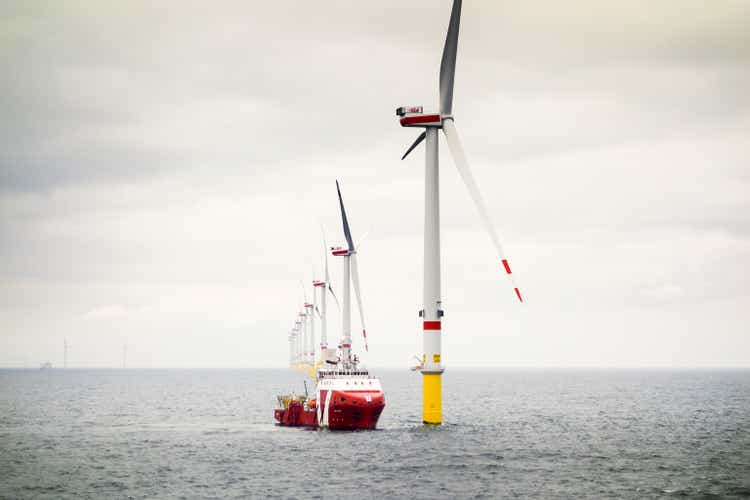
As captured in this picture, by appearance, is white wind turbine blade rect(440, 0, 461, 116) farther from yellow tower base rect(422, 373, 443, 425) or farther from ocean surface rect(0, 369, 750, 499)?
ocean surface rect(0, 369, 750, 499)

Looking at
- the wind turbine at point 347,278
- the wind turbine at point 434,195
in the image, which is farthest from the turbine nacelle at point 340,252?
the wind turbine at point 434,195

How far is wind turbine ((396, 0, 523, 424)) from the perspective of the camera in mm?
96938

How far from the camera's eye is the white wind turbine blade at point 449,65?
100 m

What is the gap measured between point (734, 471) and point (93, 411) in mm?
151336

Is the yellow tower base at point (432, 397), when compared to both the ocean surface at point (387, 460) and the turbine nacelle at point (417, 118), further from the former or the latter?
the turbine nacelle at point (417, 118)

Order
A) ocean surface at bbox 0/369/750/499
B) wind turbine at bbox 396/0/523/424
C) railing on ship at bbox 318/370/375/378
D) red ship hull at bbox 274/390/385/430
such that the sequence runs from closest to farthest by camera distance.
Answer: ocean surface at bbox 0/369/750/499
wind turbine at bbox 396/0/523/424
red ship hull at bbox 274/390/385/430
railing on ship at bbox 318/370/375/378

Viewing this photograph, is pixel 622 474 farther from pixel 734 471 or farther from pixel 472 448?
pixel 472 448

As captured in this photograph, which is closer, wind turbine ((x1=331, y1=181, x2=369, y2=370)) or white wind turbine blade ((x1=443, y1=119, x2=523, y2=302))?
white wind turbine blade ((x1=443, y1=119, x2=523, y2=302))

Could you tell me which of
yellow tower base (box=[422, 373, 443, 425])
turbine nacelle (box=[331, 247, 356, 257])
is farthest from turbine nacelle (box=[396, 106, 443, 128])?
turbine nacelle (box=[331, 247, 356, 257])

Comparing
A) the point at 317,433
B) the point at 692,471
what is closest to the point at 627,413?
the point at 317,433

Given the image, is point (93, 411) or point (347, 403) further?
point (93, 411)

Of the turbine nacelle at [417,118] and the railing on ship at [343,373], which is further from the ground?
the turbine nacelle at [417,118]

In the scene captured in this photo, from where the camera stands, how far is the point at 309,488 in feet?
244

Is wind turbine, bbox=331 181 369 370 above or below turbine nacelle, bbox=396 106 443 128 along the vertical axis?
below
